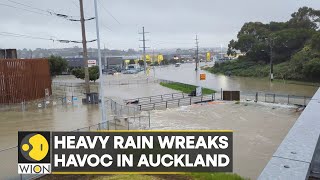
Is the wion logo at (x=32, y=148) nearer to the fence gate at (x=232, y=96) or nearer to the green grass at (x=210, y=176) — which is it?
the green grass at (x=210, y=176)

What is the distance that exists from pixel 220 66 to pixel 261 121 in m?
84.6

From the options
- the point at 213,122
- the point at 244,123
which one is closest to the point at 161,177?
the point at 244,123

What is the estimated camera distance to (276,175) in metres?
3.43

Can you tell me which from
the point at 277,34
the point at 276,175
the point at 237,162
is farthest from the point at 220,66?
the point at 276,175

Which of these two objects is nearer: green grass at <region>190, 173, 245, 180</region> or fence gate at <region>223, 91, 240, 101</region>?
green grass at <region>190, 173, 245, 180</region>

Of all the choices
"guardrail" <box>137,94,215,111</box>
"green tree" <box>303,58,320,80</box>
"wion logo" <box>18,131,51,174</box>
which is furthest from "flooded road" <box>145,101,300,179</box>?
"green tree" <box>303,58,320,80</box>

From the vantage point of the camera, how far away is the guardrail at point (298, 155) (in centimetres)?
347

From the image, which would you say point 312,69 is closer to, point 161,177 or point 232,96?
point 232,96

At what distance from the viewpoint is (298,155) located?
3963 millimetres

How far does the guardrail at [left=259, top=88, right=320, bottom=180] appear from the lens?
11.4 ft

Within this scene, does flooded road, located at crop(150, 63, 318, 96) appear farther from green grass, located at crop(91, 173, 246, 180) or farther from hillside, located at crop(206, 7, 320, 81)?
green grass, located at crop(91, 173, 246, 180)

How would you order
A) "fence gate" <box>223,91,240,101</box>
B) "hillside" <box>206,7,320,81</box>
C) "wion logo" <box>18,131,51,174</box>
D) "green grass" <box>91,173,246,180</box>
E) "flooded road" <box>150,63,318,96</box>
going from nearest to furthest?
"wion logo" <box>18,131,51,174</box> → "green grass" <box>91,173,246,180</box> → "fence gate" <box>223,91,240,101</box> → "flooded road" <box>150,63,318,96</box> → "hillside" <box>206,7,320,81</box>

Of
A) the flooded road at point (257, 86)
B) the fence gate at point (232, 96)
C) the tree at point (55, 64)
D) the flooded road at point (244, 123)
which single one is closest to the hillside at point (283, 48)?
the flooded road at point (257, 86)

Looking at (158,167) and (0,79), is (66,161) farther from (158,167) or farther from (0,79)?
(0,79)
